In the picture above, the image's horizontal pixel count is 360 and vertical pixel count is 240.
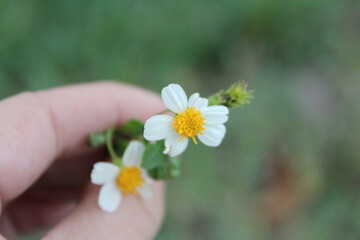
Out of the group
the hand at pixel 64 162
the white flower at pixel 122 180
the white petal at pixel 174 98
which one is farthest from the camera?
the white flower at pixel 122 180

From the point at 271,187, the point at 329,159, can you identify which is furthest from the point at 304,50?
the point at 271,187

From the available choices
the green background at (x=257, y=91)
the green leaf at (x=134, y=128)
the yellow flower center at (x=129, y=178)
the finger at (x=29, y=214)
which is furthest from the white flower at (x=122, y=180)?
the green background at (x=257, y=91)

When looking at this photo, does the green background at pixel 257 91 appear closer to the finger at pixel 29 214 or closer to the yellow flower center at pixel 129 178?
the finger at pixel 29 214

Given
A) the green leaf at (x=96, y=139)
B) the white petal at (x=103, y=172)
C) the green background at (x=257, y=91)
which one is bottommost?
the white petal at (x=103, y=172)

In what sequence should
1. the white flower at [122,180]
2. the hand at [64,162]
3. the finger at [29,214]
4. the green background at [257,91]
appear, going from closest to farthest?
1. the hand at [64,162]
2. the white flower at [122,180]
3. the finger at [29,214]
4. the green background at [257,91]

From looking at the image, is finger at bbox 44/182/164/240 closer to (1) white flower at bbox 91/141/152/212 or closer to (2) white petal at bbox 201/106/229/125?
(1) white flower at bbox 91/141/152/212

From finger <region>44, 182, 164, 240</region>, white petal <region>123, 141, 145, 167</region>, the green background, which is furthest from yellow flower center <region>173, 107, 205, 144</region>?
the green background
